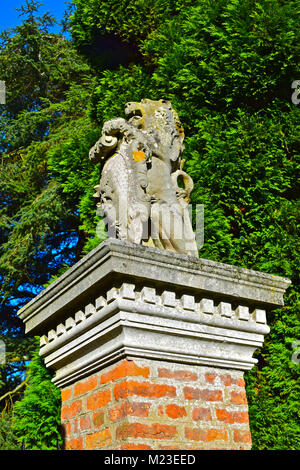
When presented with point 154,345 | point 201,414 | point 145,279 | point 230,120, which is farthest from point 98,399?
point 230,120

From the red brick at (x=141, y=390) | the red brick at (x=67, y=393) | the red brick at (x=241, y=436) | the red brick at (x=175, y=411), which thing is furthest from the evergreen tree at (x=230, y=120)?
the red brick at (x=141, y=390)

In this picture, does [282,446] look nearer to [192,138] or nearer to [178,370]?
[178,370]

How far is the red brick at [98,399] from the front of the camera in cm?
306

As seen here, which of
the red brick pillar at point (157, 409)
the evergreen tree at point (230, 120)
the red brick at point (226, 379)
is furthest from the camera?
the evergreen tree at point (230, 120)

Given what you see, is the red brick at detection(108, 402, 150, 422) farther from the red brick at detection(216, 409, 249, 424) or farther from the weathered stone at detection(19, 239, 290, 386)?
the red brick at detection(216, 409, 249, 424)

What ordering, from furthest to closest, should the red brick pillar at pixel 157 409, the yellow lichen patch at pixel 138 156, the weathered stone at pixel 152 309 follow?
1. the yellow lichen patch at pixel 138 156
2. the weathered stone at pixel 152 309
3. the red brick pillar at pixel 157 409

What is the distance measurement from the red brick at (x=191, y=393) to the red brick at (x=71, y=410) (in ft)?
2.19

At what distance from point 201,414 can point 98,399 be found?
58cm

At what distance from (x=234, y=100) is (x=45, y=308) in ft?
13.9

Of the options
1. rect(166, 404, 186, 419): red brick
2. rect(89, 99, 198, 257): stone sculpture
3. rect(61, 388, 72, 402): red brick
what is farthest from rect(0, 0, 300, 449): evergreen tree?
rect(166, 404, 186, 419): red brick

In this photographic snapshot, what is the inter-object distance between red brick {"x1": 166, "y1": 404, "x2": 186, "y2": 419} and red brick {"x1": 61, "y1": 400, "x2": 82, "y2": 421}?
0.62 m

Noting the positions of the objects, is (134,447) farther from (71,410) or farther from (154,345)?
(71,410)

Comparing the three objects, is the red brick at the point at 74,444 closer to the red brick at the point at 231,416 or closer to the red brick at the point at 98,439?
the red brick at the point at 98,439

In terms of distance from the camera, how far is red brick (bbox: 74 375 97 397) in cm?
325
